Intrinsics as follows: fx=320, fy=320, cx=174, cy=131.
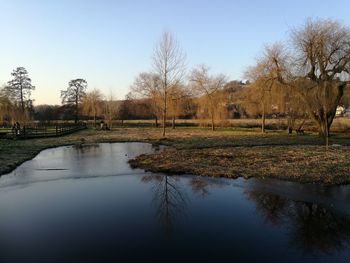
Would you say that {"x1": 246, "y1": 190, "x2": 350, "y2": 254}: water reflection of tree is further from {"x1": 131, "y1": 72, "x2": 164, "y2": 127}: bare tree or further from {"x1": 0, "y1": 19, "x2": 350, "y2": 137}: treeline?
{"x1": 131, "y1": 72, "x2": 164, "y2": 127}: bare tree

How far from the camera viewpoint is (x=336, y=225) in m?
6.92

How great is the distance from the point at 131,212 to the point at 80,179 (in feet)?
15.0

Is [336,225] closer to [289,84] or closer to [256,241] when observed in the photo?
[256,241]

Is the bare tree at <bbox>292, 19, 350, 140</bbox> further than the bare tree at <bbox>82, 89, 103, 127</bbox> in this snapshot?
No

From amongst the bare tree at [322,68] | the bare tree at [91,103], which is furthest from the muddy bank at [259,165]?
the bare tree at [91,103]

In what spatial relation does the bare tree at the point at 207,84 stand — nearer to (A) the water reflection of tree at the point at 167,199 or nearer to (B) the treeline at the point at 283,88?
(B) the treeline at the point at 283,88

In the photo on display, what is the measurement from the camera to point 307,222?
7.12m

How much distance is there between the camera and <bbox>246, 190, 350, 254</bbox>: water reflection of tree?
5969 millimetres

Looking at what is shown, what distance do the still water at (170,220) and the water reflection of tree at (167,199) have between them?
3 centimetres

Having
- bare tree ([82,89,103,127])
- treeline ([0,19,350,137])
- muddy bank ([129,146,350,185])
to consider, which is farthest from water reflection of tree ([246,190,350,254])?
bare tree ([82,89,103,127])

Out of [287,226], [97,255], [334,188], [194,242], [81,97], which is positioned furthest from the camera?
[81,97]

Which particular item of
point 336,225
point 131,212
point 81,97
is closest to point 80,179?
point 131,212

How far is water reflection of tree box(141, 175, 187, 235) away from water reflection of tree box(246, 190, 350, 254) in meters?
2.04

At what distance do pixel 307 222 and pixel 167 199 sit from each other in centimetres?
374
